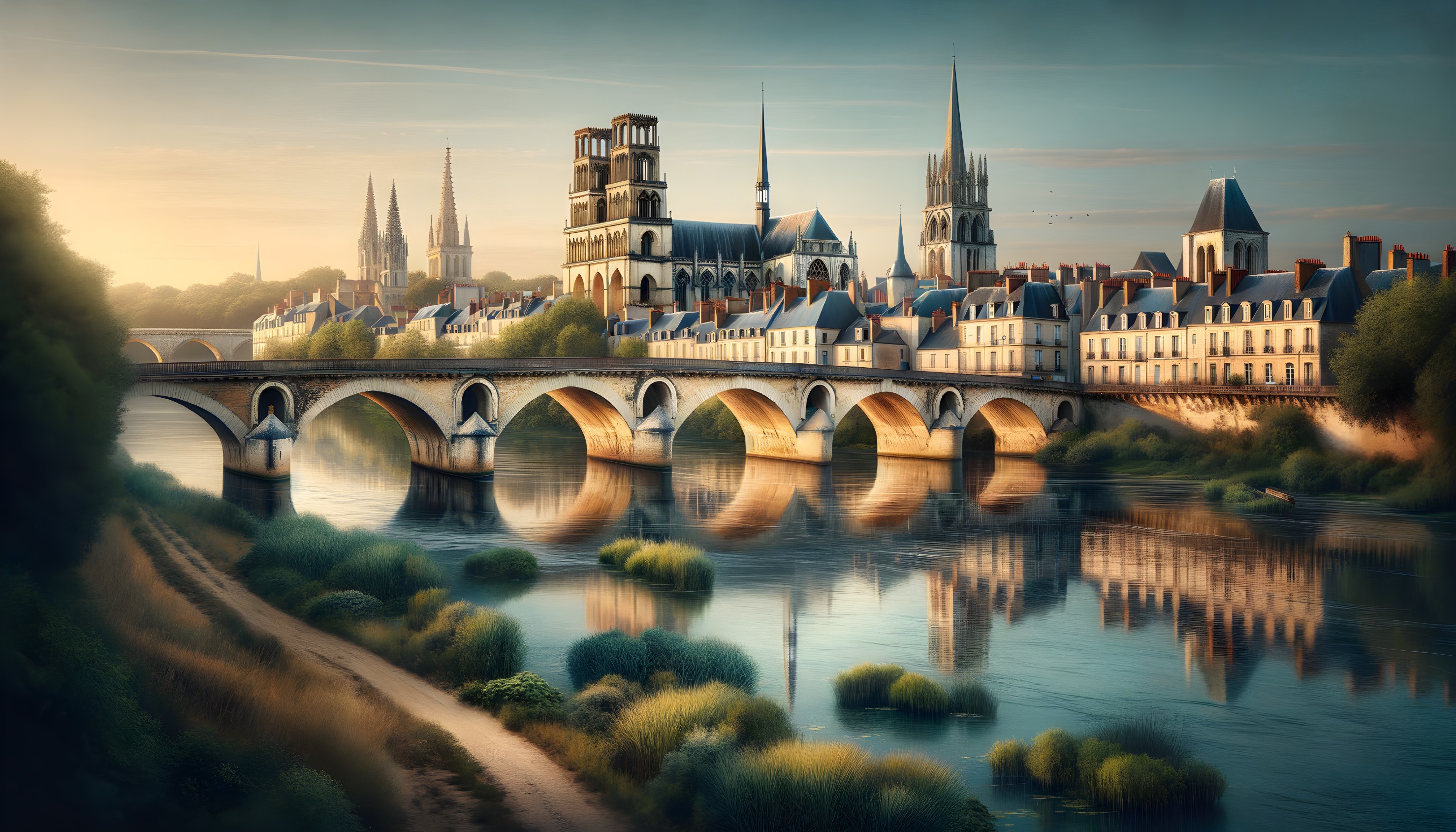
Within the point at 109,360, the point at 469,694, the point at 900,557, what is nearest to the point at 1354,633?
the point at 900,557

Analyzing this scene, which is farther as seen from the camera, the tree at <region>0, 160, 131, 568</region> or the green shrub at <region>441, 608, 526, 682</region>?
the green shrub at <region>441, 608, 526, 682</region>

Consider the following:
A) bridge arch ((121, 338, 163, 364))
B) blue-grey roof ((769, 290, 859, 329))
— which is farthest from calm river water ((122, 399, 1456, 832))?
bridge arch ((121, 338, 163, 364))

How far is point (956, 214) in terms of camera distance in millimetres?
121812

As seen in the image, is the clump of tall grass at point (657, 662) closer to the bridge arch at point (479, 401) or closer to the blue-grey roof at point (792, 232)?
the bridge arch at point (479, 401)

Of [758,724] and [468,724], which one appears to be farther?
[468,724]

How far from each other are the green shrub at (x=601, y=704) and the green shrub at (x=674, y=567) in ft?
29.7

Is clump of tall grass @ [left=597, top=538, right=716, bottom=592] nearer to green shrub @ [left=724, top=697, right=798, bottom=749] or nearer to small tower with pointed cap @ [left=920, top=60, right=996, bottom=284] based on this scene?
green shrub @ [left=724, top=697, right=798, bottom=749]

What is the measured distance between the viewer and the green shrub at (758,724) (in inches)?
563

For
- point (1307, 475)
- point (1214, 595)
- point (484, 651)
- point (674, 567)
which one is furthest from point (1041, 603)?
point (1307, 475)

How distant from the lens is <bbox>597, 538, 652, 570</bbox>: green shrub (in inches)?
1123

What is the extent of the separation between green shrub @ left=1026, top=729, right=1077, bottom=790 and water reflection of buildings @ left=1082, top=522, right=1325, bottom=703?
4726 mm

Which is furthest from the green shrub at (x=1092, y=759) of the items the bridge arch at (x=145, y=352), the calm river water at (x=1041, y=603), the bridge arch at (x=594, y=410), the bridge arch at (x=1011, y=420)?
the bridge arch at (x=145, y=352)

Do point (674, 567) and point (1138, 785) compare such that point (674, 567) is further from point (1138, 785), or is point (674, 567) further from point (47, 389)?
point (47, 389)

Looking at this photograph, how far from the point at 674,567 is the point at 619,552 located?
285 cm
